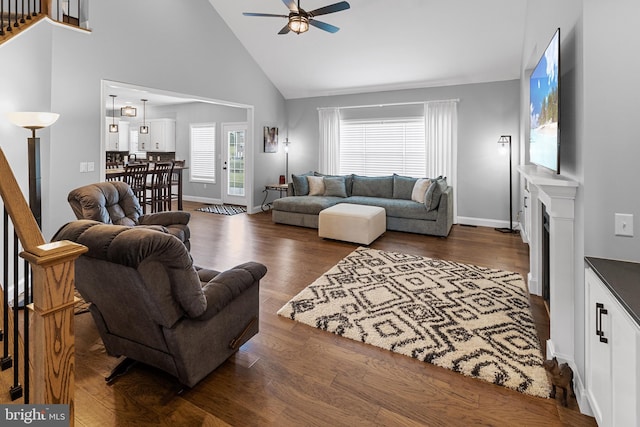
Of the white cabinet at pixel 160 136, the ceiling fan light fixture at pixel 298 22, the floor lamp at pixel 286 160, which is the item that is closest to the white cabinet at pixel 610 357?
the ceiling fan light fixture at pixel 298 22

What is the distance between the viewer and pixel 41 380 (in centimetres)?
111

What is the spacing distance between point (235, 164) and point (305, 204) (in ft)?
11.8

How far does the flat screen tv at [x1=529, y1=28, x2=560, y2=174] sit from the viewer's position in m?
2.08

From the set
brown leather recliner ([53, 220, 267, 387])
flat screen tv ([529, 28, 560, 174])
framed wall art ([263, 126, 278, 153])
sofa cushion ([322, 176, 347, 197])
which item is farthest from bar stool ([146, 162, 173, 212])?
flat screen tv ([529, 28, 560, 174])

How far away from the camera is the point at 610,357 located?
4.69 ft

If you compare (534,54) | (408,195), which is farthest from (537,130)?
(408,195)

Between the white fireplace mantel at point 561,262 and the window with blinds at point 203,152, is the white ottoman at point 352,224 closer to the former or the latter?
the white fireplace mantel at point 561,262

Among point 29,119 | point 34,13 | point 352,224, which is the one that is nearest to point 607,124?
point 352,224

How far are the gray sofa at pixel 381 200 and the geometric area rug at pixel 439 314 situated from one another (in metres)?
1.58

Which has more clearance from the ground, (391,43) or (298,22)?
(391,43)

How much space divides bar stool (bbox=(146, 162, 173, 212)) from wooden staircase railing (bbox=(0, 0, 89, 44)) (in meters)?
2.26

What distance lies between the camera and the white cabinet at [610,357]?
1.23 meters

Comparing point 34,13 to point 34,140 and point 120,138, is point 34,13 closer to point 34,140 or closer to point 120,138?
point 34,140

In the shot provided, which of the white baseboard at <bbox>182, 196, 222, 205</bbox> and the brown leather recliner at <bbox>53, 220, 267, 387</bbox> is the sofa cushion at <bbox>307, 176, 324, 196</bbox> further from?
the brown leather recliner at <bbox>53, 220, 267, 387</bbox>
